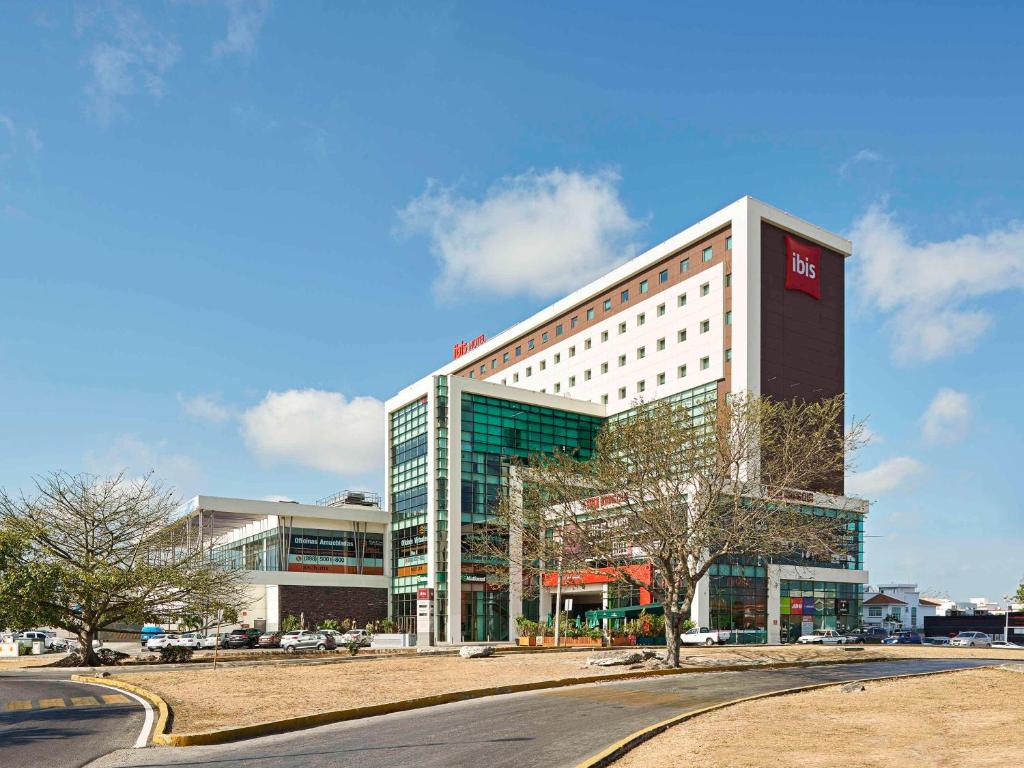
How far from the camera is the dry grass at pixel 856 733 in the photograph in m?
14.2

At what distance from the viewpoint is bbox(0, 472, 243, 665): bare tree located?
41.6 meters

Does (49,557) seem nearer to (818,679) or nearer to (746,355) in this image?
(818,679)

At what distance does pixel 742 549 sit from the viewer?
39.4 meters

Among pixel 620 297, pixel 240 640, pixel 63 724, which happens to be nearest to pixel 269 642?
pixel 240 640

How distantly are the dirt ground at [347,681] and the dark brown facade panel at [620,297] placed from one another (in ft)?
126

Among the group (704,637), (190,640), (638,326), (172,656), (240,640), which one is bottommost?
(190,640)

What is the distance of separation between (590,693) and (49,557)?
29.8 metres

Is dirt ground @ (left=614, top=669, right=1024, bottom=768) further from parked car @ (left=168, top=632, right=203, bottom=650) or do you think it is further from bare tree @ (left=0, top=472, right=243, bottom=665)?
parked car @ (left=168, top=632, right=203, bottom=650)

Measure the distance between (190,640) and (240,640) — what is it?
4.42 meters

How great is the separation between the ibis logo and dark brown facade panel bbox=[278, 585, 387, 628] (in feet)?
135

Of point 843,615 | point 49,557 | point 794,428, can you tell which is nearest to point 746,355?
point 843,615

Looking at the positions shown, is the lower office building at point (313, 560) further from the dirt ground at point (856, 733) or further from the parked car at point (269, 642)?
the dirt ground at point (856, 733)

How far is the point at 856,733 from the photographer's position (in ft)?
55.8

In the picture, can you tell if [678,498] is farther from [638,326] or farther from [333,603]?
[333,603]
